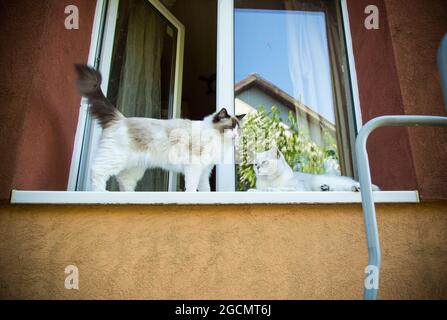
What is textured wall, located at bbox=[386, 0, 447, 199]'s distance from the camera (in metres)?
1.71

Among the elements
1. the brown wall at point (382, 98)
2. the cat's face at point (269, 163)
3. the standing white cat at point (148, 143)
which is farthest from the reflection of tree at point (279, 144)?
the brown wall at point (382, 98)

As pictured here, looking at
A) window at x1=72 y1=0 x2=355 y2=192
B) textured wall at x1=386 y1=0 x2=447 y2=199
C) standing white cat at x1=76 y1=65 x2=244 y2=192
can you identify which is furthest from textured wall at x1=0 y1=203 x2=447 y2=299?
window at x1=72 y1=0 x2=355 y2=192

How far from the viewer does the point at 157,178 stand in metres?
2.62

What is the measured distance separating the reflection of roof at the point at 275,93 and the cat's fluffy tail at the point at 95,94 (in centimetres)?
87

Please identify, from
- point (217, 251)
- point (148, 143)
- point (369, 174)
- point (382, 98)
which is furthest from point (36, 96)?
point (382, 98)

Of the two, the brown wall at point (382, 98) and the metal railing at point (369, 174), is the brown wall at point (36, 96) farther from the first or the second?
the brown wall at point (382, 98)

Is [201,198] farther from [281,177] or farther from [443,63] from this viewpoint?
[443,63]

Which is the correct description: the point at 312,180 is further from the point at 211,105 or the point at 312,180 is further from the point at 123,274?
the point at 211,105

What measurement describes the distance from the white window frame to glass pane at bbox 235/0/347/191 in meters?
0.12

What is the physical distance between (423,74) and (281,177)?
0.97 meters

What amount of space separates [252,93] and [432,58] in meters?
1.10

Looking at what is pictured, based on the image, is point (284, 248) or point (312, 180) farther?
point (312, 180)
